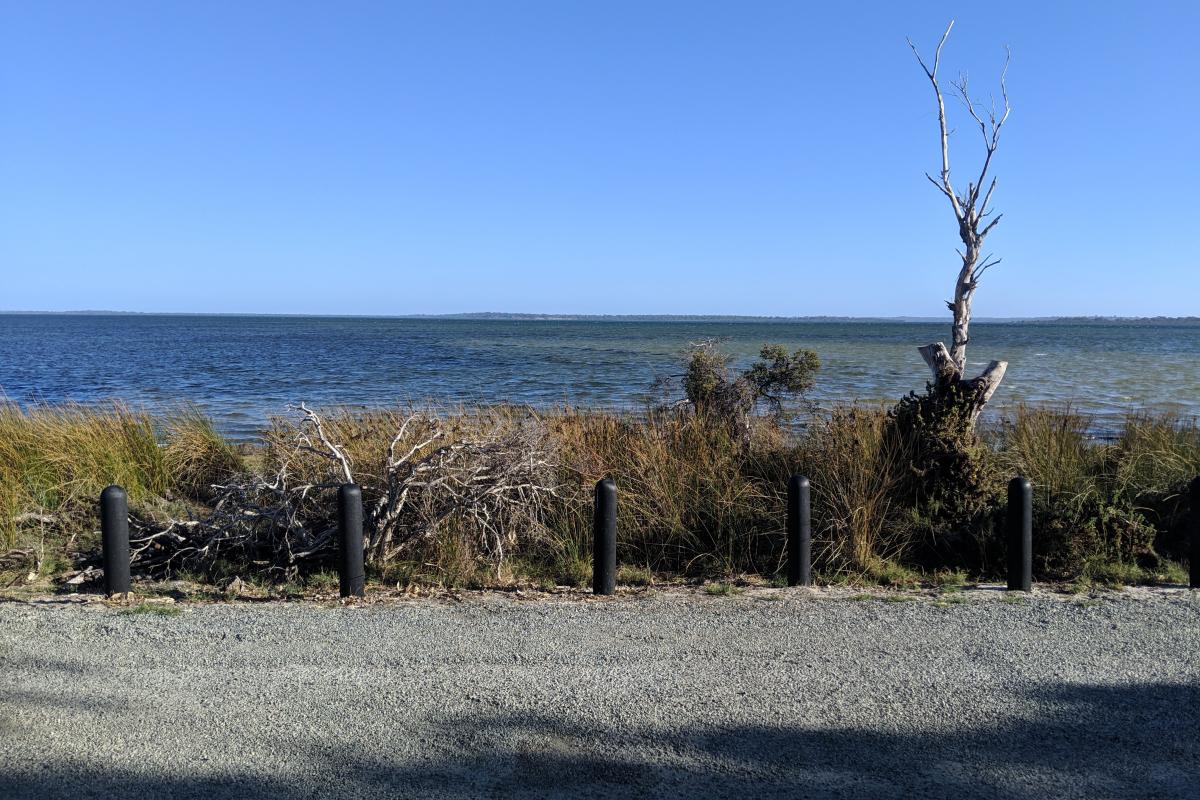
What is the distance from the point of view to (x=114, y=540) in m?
6.43

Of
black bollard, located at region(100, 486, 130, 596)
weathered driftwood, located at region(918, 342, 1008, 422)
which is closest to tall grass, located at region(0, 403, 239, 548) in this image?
black bollard, located at region(100, 486, 130, 596)

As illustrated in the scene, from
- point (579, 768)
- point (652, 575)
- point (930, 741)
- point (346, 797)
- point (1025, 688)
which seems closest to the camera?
point (346, 797)

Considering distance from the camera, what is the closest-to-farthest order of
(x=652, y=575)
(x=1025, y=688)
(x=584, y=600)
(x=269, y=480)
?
(x=1025, y=688), (x=584, y=600), (x=652, y=575), (x=269, y=480)

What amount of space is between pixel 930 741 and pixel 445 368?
131 feet

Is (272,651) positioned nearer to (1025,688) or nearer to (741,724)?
(741,724)

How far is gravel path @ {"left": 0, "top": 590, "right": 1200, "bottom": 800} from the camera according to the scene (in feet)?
12.6

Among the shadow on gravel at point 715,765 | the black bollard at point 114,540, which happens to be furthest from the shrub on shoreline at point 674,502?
the shadow on gravel at point 715,765

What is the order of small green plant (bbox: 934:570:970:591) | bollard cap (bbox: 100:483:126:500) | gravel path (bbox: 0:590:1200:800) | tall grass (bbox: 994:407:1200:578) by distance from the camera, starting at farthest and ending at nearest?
tall grass (bbox: 994:407:1200:578)
small green plant (bbox: 934:570:970:591)
bollard cap (bbox: 100:483:126:500)
gravel path (bbox: 0:590:1200:800)

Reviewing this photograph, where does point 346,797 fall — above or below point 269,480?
below

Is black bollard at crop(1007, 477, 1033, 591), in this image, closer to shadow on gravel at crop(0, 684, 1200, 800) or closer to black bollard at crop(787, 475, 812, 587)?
black bollard at crop(787, 475, 812, 587)

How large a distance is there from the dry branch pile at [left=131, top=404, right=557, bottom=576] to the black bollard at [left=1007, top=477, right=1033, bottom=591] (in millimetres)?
3555

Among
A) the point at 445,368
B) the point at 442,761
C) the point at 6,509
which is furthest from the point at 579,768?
the point at 445,368

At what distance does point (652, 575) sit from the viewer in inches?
291

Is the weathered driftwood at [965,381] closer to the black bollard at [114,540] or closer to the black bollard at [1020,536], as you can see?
the black bollard at [1020,536]
